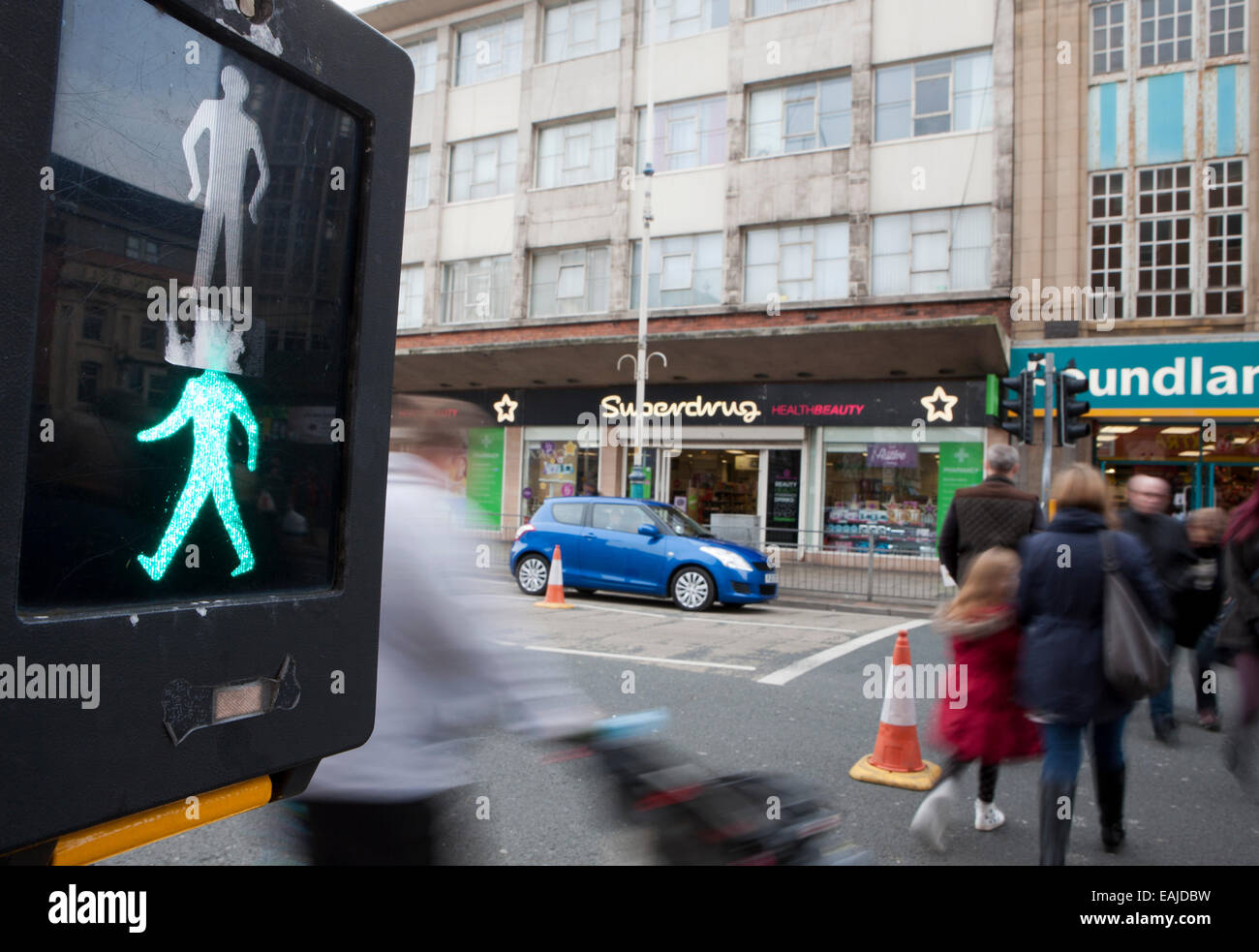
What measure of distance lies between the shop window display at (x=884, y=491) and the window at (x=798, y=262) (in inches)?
136

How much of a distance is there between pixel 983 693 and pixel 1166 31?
18121 mm

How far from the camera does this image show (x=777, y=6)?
19844 millimetres

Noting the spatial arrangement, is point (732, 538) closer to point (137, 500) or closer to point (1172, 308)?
point (1172, 308)

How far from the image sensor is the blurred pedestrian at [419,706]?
7.13 feet

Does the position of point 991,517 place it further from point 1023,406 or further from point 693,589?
point 693,589

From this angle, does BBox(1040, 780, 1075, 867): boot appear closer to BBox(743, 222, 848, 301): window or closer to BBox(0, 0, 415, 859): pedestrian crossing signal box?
BBox(0, 0, 415, 859): pedestrian crossing signal box

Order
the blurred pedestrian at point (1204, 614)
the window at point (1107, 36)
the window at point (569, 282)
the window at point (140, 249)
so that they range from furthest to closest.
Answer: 1. the window at point (569, 282)
2. the window at point (1107, 36)
3. the blurred pedestrian at point (1204, 614)
4. the window at point (140, 249)

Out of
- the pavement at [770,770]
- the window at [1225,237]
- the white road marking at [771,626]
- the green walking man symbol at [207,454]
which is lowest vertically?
the pavement at [770,770]

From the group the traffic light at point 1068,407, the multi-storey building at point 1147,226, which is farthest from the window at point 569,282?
the traffic light at point 1068,407

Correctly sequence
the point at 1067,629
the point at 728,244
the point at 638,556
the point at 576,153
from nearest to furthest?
the point at 1067,629 → the point at 638,556 → the point at 728,244 → the point at 576,153

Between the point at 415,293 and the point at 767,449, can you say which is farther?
the point at 415,293

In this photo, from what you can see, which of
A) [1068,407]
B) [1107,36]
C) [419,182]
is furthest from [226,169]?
[419,182]

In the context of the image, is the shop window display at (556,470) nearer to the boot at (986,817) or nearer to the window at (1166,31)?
the window at (1166,31)
